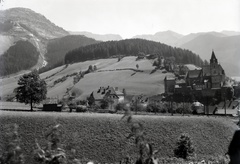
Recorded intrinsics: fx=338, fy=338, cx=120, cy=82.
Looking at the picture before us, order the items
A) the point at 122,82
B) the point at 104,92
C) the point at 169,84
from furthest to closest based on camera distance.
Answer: the point at 122,82 < the point at 169,84 < the point at 104,92

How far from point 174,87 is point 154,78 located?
2095 cm

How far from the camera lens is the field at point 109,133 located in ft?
138

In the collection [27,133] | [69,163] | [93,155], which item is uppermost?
[69,163]

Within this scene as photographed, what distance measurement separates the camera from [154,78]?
163000 millimetres

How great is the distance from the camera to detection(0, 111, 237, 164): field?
42125 millimetres

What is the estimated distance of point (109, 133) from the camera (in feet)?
152

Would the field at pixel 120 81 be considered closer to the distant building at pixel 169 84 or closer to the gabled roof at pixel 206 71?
→ the distant building at pixel 169 84

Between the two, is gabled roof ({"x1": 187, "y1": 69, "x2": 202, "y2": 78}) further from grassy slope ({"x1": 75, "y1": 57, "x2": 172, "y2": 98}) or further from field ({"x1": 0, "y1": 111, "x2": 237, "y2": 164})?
field ({"x1": 0, "y1": 111, "x2": 237, "y2": 164})

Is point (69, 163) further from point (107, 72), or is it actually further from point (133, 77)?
point (107, 72)

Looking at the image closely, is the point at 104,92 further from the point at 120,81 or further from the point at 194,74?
the point at 194,74

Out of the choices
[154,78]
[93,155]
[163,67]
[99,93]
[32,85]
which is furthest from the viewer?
[163,67]

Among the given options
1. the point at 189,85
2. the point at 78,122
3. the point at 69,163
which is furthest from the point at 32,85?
the point at 189,85

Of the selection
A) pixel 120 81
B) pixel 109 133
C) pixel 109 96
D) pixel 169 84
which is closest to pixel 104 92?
pixel 109 96

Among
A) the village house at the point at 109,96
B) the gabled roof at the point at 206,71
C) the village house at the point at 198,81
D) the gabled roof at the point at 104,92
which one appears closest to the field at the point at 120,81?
the village house at the point at 198,81
